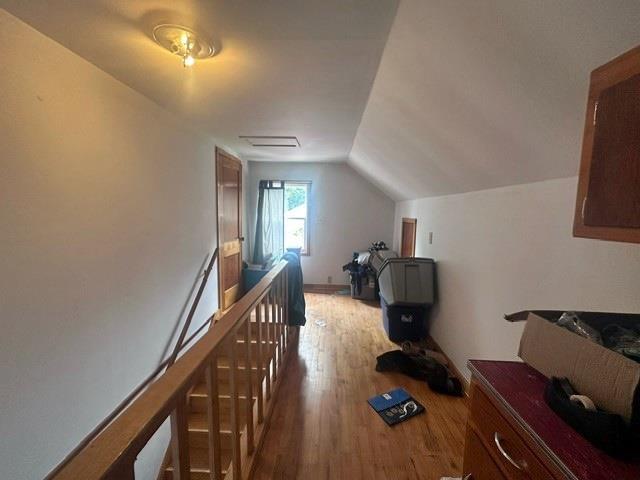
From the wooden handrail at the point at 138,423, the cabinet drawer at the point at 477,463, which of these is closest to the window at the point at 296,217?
the wooden handrail at the point at 138,423

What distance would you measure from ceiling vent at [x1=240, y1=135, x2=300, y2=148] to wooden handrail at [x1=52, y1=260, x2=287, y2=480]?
2.57 metres

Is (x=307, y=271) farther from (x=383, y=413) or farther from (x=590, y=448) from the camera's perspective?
(x=590, y=448)

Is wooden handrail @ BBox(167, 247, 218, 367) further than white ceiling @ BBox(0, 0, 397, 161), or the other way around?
wooden handrail @ BBox(167, 247, 218, 367)

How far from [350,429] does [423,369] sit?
3.00 ft

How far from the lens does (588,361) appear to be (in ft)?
2.15

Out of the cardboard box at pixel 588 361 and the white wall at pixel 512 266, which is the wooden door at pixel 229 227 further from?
the cardboard box at pixel 588 361

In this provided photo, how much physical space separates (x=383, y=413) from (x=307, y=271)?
3397 mm

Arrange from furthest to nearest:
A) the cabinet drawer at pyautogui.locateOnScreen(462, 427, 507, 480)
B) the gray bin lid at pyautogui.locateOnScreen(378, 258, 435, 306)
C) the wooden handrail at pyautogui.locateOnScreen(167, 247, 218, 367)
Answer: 1. the gray bin lid at pyautogui.locateOnScreen(378, 258, 435, 306)
2. the wooden handrail at pyautogui.locateOnScreen(167, 247, 218, 367)
3. the cabinet drawer at pyautogui.locateOnScreen(462, 427, 507, 480)

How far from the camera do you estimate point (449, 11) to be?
973mm

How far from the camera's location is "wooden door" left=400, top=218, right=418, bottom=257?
3.89m

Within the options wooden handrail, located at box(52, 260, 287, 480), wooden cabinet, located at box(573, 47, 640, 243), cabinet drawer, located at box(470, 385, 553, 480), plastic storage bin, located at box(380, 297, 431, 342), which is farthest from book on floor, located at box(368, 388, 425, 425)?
wooden cabinet, located at box(573, 47, 640, 243)

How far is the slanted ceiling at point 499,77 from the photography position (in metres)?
0.77

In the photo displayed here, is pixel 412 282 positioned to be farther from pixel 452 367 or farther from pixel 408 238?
pixel 408 238

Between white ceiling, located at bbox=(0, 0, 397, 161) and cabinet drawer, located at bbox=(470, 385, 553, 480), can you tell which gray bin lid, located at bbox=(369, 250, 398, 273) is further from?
cabinet drawer, located at bbox=(470, 385, 553, 480)
